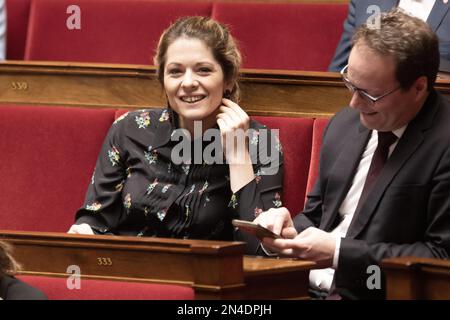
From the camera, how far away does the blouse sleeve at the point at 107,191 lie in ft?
3.06

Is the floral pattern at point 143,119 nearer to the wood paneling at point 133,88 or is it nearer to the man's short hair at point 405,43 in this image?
the wood paneling at point 133,88

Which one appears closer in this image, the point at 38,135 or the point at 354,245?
the point at 354,245

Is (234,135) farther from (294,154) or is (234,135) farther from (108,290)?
(108,290)

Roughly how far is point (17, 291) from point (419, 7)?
0.62 meters

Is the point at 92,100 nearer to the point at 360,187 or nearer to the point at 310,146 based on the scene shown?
the point at 310,146

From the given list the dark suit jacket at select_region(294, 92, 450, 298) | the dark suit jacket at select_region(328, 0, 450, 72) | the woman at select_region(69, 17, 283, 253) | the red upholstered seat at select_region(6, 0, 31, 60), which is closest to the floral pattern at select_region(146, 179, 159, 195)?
the woman at select_region(69, 17, 283, 253)

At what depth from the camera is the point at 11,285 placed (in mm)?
681

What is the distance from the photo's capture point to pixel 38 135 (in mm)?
1064

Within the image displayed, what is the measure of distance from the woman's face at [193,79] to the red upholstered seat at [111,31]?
0.34 metres

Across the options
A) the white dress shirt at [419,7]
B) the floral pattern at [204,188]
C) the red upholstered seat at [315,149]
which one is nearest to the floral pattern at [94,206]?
the floral pattern at [204,188]

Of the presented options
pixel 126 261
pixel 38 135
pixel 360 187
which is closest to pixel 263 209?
pixel 360 187

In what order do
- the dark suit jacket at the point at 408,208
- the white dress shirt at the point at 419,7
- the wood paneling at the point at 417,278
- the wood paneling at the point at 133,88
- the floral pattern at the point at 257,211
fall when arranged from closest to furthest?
the wood paneling at the point at 417,278
the dark suit jacket at the point at 408,208
the floral pattern at the point at 257,211
the wood paneling at the point at 133,88
the white dress shirt at the point at 419,7

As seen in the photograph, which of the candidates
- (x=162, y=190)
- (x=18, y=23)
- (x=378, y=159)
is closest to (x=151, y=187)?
(x=162, y=190)
